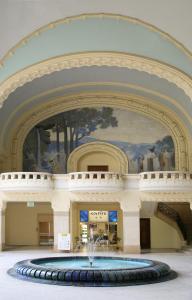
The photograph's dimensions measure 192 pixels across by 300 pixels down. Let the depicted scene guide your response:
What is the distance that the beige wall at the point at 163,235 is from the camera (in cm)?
2686

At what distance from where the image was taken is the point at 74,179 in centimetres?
2292

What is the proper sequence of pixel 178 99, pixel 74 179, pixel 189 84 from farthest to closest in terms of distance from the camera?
pixel 178 99, pixel 74 179, pixel 189 84

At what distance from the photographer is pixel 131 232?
75.7ft

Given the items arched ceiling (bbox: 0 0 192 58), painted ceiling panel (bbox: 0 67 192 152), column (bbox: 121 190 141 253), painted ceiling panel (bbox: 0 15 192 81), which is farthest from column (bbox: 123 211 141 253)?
arched ceiling (bbox: 0 0 192 58)

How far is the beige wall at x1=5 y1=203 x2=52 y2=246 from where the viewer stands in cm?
2767

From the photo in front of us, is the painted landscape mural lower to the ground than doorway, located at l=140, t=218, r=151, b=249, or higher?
higher

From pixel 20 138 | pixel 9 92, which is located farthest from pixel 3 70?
pixel 20 138

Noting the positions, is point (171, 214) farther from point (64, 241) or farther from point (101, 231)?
point (64, 241)

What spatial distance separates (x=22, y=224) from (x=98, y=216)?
4819 mm

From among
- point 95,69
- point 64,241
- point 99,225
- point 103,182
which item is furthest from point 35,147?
point 64,241

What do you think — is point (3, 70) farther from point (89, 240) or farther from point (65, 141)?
point (89, 240)

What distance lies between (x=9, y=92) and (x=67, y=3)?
6.81 meters

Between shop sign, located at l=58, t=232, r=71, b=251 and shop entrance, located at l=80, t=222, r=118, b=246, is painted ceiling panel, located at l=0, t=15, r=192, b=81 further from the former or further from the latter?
shop entrance, located at l=80, t=222, r=118, b=246

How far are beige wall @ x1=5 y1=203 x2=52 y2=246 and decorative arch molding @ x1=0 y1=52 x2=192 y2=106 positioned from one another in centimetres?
790
